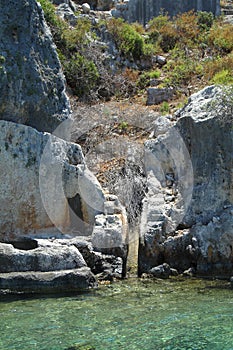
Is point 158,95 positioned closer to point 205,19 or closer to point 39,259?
point 205,19

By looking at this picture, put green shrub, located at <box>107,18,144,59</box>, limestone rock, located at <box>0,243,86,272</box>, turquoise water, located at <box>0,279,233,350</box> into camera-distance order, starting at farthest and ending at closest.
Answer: green shrub, located at <box>107,18,144,59</box>, limestone rock, located at <box>0,243,86,272</box>, turquoise water, located at <box>0,279,233,350</box>

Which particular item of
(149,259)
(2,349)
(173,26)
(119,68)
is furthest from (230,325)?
(173,26)

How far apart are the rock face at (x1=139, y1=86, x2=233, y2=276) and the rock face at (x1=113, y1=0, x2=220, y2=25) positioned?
41.0 ft

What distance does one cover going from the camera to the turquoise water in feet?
18.8

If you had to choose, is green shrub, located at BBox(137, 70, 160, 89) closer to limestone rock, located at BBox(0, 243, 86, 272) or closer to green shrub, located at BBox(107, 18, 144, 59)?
green shrub, located at BBox(107, 18, 144, 59)

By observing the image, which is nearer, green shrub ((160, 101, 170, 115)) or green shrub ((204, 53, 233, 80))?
green shrub ((160, 101, 170, 115))

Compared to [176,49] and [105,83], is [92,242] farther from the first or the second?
[176,49]

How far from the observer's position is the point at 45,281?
7.93 meters

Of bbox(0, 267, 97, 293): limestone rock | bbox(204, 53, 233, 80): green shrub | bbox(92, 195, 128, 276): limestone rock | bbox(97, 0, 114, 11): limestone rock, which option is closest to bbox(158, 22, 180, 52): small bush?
bbox(204, 53, 233, 80): green shrub

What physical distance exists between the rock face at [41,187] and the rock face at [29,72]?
1.43 feet

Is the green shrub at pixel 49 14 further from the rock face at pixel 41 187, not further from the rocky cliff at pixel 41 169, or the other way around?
the rock face at pixel 41 187

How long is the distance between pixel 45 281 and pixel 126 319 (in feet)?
5.73

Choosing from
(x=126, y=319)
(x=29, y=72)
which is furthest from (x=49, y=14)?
(x=126, y=319)

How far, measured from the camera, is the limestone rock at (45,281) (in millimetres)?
7867
